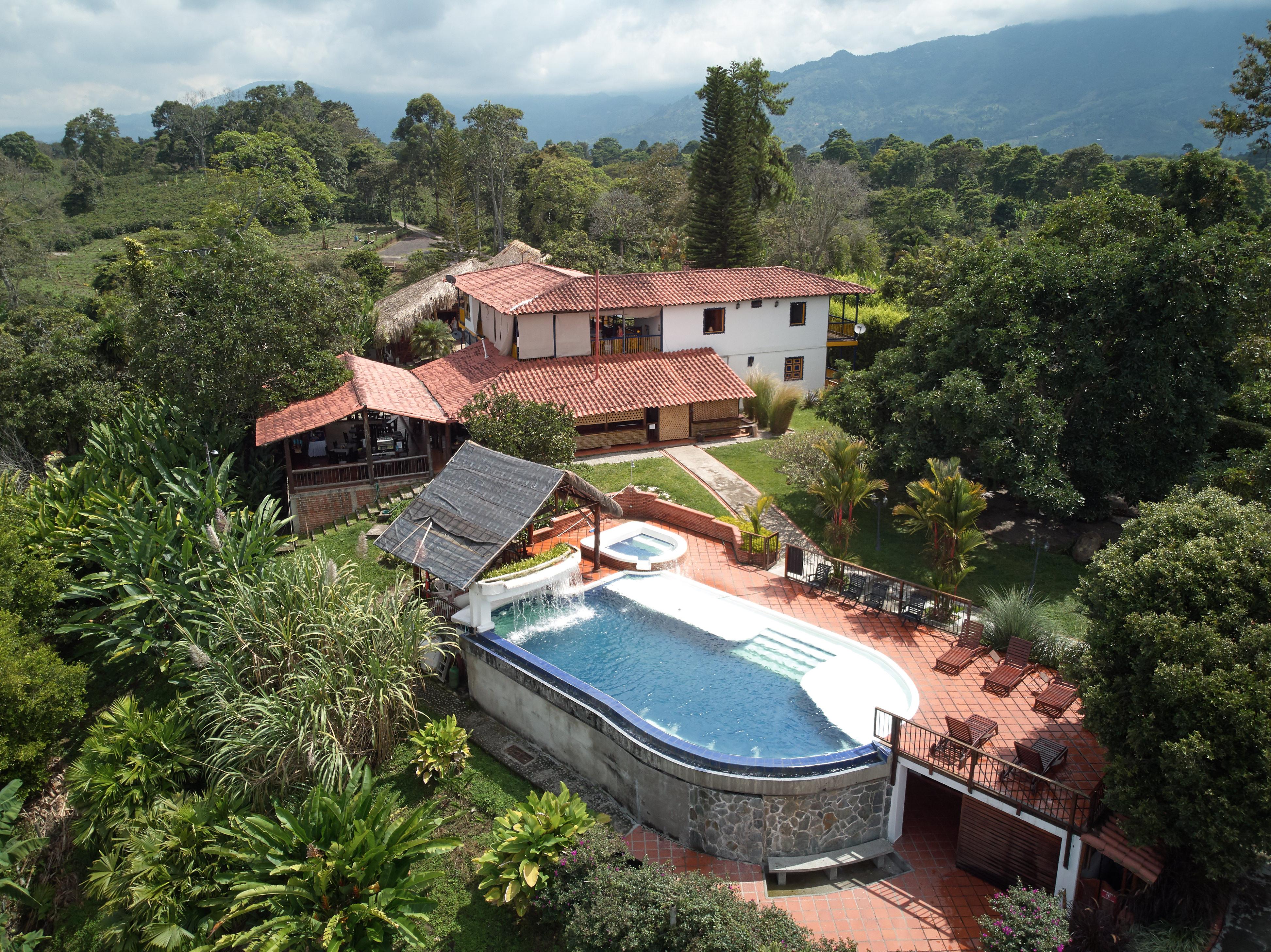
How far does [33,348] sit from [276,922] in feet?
84.4

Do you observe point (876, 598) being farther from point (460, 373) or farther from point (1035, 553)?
point (460, 373)

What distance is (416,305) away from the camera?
1404 inches

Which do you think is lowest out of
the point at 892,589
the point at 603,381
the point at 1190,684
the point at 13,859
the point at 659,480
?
the point at 13,859

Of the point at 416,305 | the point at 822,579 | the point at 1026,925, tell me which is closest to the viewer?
the point at 1026,925

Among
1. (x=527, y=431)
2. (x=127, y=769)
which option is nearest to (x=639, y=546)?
(x=527, y=431)

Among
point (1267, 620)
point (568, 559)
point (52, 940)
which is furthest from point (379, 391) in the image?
point (1267, 620)

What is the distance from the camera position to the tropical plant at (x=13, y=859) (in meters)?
12.9

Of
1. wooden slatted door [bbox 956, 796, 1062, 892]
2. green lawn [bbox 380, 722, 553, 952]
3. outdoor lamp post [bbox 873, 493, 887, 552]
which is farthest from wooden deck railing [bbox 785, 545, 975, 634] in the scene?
green lawn [bbox 380, 722, 553, 952]

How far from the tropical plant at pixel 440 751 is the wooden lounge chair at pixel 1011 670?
8673 mm

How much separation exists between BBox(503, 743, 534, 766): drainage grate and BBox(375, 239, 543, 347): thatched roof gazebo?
23177 millimetres

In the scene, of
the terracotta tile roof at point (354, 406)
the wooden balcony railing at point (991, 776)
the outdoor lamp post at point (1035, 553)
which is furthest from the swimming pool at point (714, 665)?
the terracotta tile roof at point (354, 406)

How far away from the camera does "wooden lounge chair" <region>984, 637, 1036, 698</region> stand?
42.5 feet

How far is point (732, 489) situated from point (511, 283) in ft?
39.5

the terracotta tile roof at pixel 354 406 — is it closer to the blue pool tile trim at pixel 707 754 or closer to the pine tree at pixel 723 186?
the blue pool tile trim at pixel 707 754
